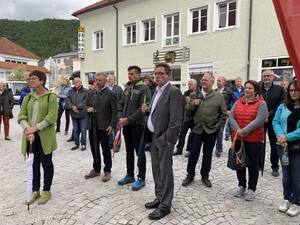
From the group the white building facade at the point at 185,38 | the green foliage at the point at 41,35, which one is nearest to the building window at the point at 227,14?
the white building facade at the point at 185,38

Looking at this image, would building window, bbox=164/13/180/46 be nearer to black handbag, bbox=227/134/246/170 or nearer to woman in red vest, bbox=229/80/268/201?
woman in red vest, bbox=229/80/268/201

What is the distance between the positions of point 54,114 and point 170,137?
177 cm

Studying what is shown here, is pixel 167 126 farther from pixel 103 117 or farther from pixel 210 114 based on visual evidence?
pixel 103 117

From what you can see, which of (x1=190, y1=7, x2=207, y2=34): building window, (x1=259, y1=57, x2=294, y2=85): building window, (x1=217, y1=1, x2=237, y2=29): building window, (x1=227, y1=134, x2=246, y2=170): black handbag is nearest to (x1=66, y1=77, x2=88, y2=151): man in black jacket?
(x1=227, y1=134, x2=246, y2=170): black handbag

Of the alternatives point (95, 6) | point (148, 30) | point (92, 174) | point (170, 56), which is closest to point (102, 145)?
point (92, 174)

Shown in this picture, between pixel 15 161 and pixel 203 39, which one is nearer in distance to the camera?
pixel 15 161

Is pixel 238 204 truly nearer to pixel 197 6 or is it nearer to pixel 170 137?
pixel 170 137

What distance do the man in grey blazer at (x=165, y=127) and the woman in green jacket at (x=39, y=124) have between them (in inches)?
60.3

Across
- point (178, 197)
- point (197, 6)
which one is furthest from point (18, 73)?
point (178, 197)

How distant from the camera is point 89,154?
746cm

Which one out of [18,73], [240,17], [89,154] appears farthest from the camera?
[18,73]

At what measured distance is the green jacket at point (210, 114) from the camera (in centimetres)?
493

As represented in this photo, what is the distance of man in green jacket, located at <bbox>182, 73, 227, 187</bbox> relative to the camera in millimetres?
4941

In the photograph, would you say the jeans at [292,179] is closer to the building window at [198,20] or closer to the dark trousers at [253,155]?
the dark trousers at [253,155]
